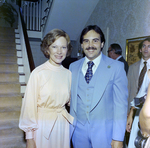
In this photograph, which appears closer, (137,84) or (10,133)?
(137,84)

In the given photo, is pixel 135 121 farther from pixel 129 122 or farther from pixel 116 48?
pixel 116 48

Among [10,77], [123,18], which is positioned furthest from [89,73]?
[10,77]

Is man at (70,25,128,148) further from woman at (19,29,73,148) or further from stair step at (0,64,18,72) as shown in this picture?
stair step at (0,64,18,72)

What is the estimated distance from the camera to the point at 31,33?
171 cm

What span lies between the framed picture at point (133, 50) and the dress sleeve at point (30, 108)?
890 millimetres

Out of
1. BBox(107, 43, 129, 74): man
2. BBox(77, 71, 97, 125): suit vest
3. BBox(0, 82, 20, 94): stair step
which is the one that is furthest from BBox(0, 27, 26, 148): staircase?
BBox(107, 43, 129, 74): man

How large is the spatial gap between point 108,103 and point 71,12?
1218mm

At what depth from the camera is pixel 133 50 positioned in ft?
4.87

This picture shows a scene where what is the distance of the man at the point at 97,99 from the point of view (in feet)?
3.49

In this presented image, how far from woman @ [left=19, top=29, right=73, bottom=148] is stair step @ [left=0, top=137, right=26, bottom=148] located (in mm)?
903

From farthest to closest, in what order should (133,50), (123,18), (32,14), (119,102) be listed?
(32,14)
(123,18)
(133,50)
(119,102)

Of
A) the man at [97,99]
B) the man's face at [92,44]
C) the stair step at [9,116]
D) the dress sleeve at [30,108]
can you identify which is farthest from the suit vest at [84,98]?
the stair step at [9,116]

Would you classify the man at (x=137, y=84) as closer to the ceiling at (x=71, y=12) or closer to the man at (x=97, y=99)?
the man at (x=97, y=99)

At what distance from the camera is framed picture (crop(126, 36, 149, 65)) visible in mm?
1400
